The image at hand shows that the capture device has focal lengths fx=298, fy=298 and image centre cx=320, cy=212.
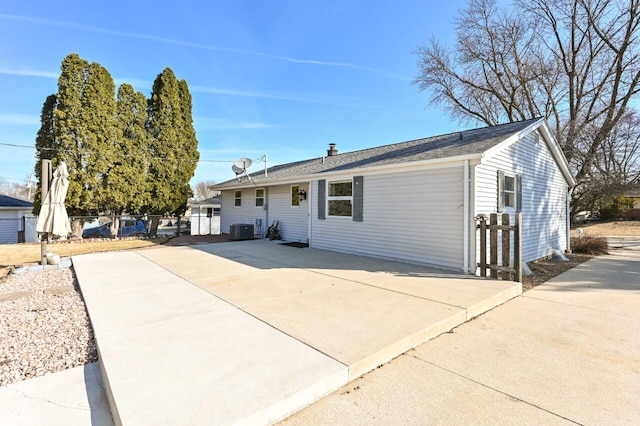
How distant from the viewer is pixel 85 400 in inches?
91.2

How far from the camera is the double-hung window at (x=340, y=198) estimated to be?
909cm

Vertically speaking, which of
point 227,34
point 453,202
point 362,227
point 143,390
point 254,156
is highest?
point 227,34

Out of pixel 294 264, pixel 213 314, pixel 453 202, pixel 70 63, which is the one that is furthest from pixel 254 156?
pixel 213 314

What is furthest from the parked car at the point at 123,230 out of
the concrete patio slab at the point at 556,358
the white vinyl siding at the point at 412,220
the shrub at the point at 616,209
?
the shrub at the point at 616,209

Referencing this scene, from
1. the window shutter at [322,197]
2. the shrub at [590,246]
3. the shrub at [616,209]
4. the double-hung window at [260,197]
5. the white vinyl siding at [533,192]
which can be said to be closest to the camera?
the white vinyl siding at [533,192]

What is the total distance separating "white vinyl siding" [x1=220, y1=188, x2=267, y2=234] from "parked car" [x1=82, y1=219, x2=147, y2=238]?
4195 millimetres

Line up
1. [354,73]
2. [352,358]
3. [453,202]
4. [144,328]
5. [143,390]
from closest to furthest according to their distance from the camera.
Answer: [143,390] < [352,358] < [144,328] < [453,202] < [354,73]

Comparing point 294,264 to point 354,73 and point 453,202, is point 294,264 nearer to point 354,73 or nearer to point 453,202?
point 453,202

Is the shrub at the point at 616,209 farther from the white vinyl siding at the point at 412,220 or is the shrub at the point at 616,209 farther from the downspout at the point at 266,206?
the downspout at the point at 266,206

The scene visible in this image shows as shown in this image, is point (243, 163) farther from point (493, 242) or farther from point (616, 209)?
point (616, 209)

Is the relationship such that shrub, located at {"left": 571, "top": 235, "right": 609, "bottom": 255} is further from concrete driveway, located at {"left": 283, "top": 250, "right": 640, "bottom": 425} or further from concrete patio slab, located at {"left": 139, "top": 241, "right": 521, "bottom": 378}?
concrete driveway, located at {"left": 283, "top": 250, "right": 640, "bottom": 425}

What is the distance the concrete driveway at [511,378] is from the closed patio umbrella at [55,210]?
7.83 metres

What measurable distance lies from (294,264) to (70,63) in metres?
13.2

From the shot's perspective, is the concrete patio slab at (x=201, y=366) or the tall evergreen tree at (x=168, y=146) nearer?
the concrete patio slab at (x=201, y=366)
